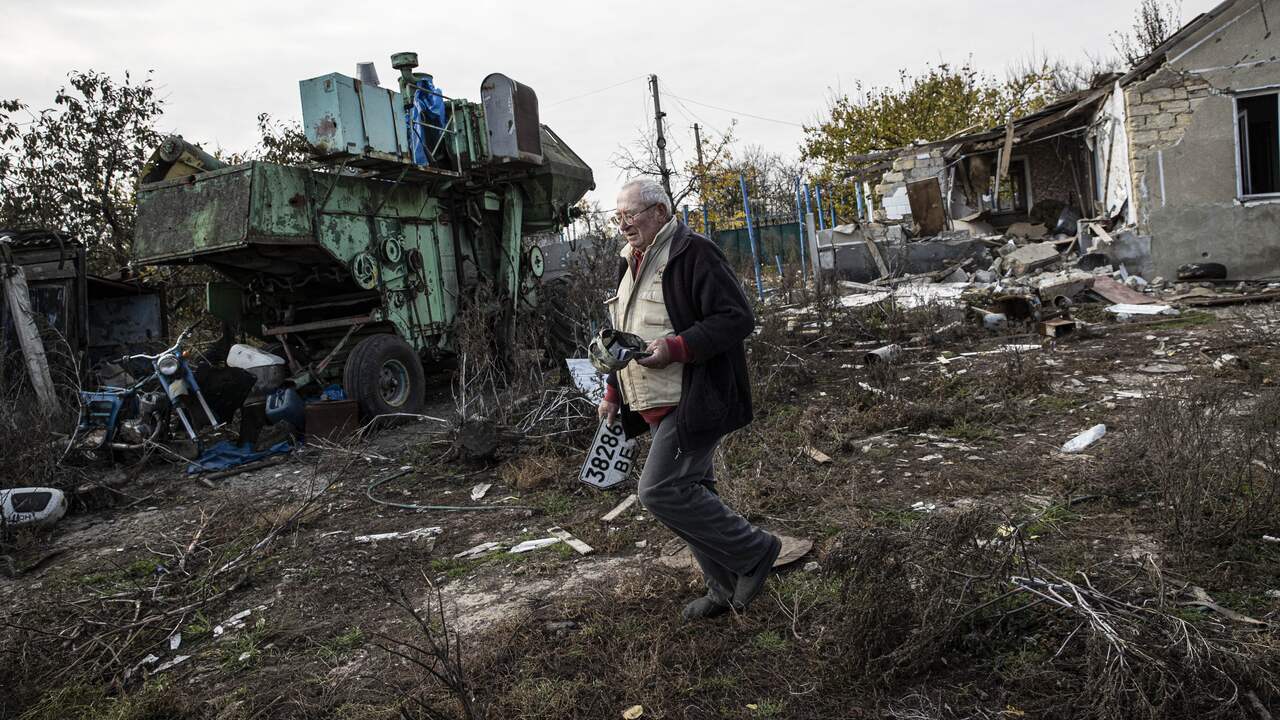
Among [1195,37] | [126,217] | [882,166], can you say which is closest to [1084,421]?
[1195,37]

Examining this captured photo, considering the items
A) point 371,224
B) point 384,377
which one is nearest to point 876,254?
point 371,224

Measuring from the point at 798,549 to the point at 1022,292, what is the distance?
8171 mm

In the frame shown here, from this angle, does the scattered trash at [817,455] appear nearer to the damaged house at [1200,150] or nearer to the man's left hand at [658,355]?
the man's left hand at [658,355]

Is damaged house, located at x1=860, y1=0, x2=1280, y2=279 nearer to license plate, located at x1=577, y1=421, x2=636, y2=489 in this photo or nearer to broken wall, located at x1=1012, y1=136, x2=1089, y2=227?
broken wall, located at x1=1012, y1=136, x2=1089, y2=227

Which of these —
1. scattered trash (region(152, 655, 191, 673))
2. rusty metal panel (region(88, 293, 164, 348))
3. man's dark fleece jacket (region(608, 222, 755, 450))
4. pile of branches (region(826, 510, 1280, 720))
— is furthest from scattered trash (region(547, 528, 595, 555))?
rusty metal panel (region(88, 293, 164, 348))

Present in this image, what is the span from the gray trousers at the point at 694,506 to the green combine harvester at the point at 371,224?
5054 mm

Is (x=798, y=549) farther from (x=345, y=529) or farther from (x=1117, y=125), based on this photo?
(x=1117, y=125)

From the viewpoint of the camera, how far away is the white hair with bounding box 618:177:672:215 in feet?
10.3

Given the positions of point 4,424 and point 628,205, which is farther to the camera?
point 4,424

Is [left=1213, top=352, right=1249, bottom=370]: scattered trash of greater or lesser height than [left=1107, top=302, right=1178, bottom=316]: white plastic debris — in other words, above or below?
below

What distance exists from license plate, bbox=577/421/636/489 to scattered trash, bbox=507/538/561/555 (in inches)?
33.3

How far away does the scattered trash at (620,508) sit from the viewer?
15.6ft

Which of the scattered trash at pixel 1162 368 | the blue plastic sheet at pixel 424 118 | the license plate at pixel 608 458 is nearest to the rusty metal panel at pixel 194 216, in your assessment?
the blue plastic sheet at pixel 424 118

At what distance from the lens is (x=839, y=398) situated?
21.9ft
